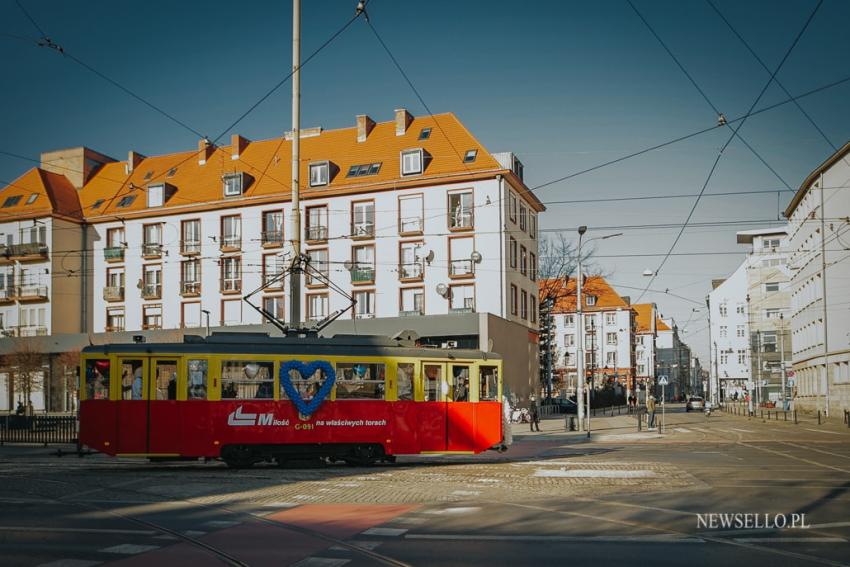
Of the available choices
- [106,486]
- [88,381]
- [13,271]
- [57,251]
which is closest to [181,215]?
[57,251]

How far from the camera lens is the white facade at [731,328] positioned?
109m

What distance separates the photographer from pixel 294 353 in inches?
762

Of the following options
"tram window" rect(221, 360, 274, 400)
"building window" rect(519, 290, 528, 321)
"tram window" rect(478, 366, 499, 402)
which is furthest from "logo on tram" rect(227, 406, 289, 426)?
"building window" rect(519, 290, 528, 321)

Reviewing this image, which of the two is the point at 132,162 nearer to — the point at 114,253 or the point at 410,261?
the point at 114,253

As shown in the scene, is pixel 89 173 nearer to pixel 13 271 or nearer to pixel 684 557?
pixel 13 271

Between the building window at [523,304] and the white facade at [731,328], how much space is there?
63.6 metres

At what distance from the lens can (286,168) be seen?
5300 cm

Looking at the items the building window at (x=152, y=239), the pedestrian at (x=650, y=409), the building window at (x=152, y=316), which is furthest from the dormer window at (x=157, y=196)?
the pedestrian at (x=650, y=409)

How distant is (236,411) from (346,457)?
2935 millimetres

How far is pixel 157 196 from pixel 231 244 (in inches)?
273

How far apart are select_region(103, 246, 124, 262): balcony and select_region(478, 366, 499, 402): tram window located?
3946cm

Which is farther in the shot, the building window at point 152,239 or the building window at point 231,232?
the building window at point 152,239

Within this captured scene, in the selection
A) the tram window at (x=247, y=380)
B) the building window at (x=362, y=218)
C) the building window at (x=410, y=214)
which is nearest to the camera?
the tram window at (x=247, y=380)

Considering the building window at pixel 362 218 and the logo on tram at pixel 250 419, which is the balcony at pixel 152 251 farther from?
the logo on tram at pixel 250 419
